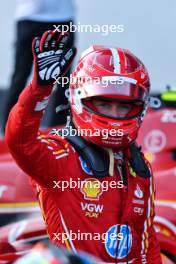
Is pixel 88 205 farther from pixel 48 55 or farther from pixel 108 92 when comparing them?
pixel 48 55

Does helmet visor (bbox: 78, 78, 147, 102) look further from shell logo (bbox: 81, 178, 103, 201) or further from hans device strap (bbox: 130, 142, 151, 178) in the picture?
shell logo (bbox: 81, 178, 103, 201)

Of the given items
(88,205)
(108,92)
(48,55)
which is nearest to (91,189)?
(88,205)

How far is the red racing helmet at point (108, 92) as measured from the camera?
3.08 meters

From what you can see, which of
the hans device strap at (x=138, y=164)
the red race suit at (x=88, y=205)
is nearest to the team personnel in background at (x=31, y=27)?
the hans device strap at (x=138, y=164)

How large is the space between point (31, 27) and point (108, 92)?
Result: 1938 millimetres

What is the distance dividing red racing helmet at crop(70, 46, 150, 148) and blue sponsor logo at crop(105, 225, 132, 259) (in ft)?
0.93

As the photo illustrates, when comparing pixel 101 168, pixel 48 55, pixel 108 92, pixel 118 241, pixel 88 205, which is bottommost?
pixel 118 241

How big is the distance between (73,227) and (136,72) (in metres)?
0.58

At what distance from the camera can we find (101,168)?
304 cm

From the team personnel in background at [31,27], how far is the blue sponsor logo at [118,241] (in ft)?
5.81

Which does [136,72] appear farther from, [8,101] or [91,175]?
[8,101]

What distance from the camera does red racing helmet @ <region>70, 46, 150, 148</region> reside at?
121 inches

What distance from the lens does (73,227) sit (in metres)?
2.99

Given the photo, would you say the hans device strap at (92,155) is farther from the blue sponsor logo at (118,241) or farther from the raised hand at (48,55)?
the raised hand at (48,55)
